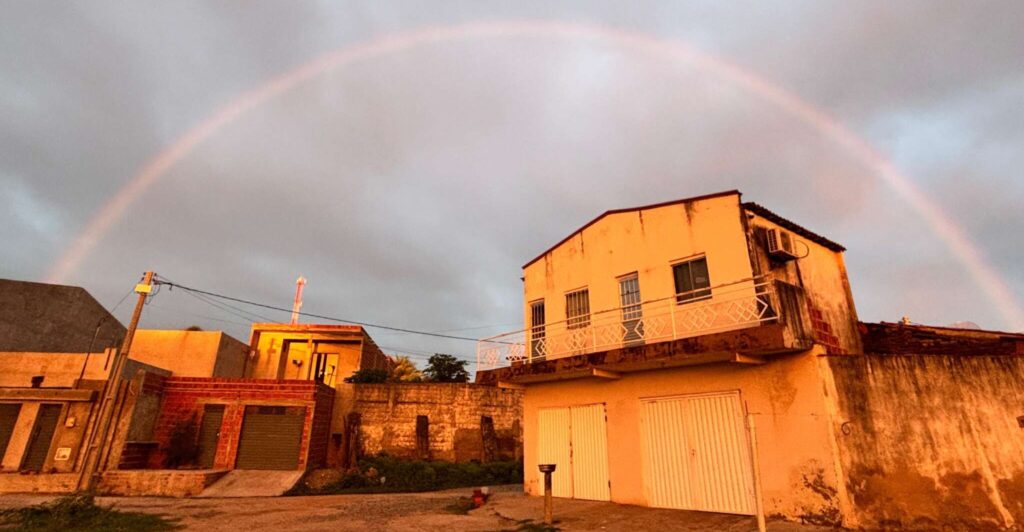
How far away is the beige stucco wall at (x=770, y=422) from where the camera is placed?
8.57 m

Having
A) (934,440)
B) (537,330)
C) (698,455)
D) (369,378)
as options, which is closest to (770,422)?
(698,455)

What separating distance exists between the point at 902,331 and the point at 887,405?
596 cm

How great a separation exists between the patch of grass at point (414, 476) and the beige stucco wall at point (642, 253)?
8583mm

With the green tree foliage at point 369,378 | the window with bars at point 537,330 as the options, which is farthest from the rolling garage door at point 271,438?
the window with bars at point 537,330

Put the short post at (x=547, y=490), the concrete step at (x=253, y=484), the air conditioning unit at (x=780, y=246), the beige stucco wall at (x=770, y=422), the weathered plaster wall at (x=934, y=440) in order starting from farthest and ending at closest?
1. the concrete step at (x=253, y=484)
2. the air conditioning unit at (x=780, y=246)
3. the short post at (x=547, y=490)
4. the beige stucco wall at (x=770, y=422)
5. the weathered plaster wall at (x=934, y=440)

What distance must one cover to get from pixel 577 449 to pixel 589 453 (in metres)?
0.38

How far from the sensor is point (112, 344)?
85.6ft

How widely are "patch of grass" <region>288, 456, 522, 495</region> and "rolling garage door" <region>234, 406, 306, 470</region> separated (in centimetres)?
193

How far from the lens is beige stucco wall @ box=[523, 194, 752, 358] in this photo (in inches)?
434

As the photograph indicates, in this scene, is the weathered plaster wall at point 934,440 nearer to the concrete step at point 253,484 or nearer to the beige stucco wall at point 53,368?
the concrete step at point 253,484

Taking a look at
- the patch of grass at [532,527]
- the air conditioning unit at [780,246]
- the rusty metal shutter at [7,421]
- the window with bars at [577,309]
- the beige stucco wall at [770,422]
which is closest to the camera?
the beige stucco wall at [770,422]

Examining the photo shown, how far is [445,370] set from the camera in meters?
26.6

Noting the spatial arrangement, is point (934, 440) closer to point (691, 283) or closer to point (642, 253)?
point (691, 283)

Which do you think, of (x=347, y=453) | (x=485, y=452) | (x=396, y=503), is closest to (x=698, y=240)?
(x=396, y=503)
